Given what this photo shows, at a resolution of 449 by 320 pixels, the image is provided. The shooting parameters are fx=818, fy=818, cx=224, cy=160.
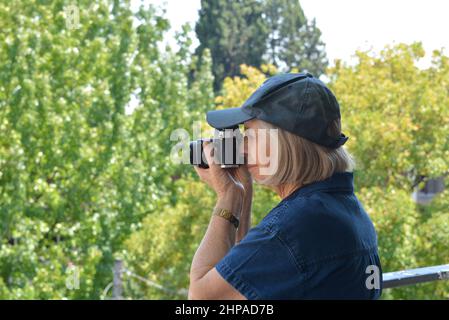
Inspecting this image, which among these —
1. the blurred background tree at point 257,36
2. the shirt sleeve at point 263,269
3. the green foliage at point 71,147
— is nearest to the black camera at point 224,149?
the shirt sleeve at point 263,269

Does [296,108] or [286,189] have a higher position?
[296,108]

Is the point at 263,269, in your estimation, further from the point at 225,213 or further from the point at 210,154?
the point at 210,154

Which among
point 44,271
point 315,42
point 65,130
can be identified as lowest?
point 44,271

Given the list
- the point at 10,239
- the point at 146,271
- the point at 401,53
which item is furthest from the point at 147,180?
the point at 401,53

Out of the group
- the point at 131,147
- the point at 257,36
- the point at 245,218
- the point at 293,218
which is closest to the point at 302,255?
the point at 293,218

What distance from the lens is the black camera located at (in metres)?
1.73

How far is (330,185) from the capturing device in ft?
5.34

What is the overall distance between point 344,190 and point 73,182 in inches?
486

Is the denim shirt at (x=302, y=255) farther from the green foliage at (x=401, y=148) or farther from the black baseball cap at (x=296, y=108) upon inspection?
the green foliage at (x=401, y=148)

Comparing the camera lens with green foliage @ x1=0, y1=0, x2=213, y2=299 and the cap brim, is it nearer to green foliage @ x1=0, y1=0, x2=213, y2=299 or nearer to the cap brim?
the cap brim

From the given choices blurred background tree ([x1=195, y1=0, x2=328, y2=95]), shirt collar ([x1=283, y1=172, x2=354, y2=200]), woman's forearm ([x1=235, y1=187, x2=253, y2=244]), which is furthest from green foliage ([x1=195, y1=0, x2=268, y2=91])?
shirt collar ([x1=283, y1=172, x2=354, y2=200])

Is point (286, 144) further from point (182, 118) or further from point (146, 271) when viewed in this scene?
point (182, 118)

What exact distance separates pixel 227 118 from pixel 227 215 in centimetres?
21
